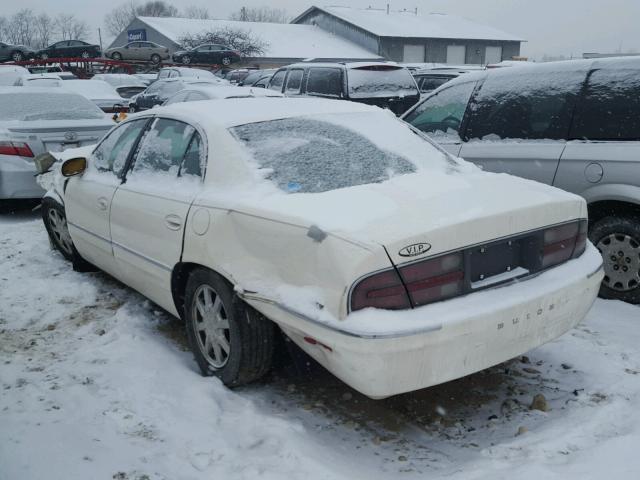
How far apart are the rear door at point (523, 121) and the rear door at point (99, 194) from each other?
2.70 m

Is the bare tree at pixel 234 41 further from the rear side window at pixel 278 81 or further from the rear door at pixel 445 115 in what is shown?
the rear door at pixel 445 115

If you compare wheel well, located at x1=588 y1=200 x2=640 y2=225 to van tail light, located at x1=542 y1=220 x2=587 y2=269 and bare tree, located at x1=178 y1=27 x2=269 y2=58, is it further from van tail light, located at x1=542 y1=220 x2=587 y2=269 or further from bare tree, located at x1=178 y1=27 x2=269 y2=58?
bare tree, located at x1=178 y1=27 x2=269 y2=58

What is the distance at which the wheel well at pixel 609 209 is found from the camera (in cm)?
451

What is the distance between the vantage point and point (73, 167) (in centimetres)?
480

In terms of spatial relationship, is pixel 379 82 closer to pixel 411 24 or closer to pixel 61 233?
pixel 61 233

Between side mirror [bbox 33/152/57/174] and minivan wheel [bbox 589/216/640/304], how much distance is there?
4.64m

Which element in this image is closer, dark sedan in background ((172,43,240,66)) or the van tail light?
the van tail light

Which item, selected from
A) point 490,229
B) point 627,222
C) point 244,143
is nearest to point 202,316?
point 244,143

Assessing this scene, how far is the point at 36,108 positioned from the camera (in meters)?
8.00

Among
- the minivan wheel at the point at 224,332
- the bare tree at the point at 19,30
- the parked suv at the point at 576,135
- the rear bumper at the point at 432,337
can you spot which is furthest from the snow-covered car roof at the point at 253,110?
the bare tree at the point at 19,30

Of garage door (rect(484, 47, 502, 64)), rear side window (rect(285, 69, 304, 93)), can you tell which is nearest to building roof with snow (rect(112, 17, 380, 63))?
garage door (rect(484, 47, 502, 64))

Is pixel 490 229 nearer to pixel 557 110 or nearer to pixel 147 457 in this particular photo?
pixel 147 457

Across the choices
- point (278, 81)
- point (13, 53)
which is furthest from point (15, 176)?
point (13, 53)

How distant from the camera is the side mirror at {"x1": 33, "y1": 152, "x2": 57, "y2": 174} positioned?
5.75 meters
